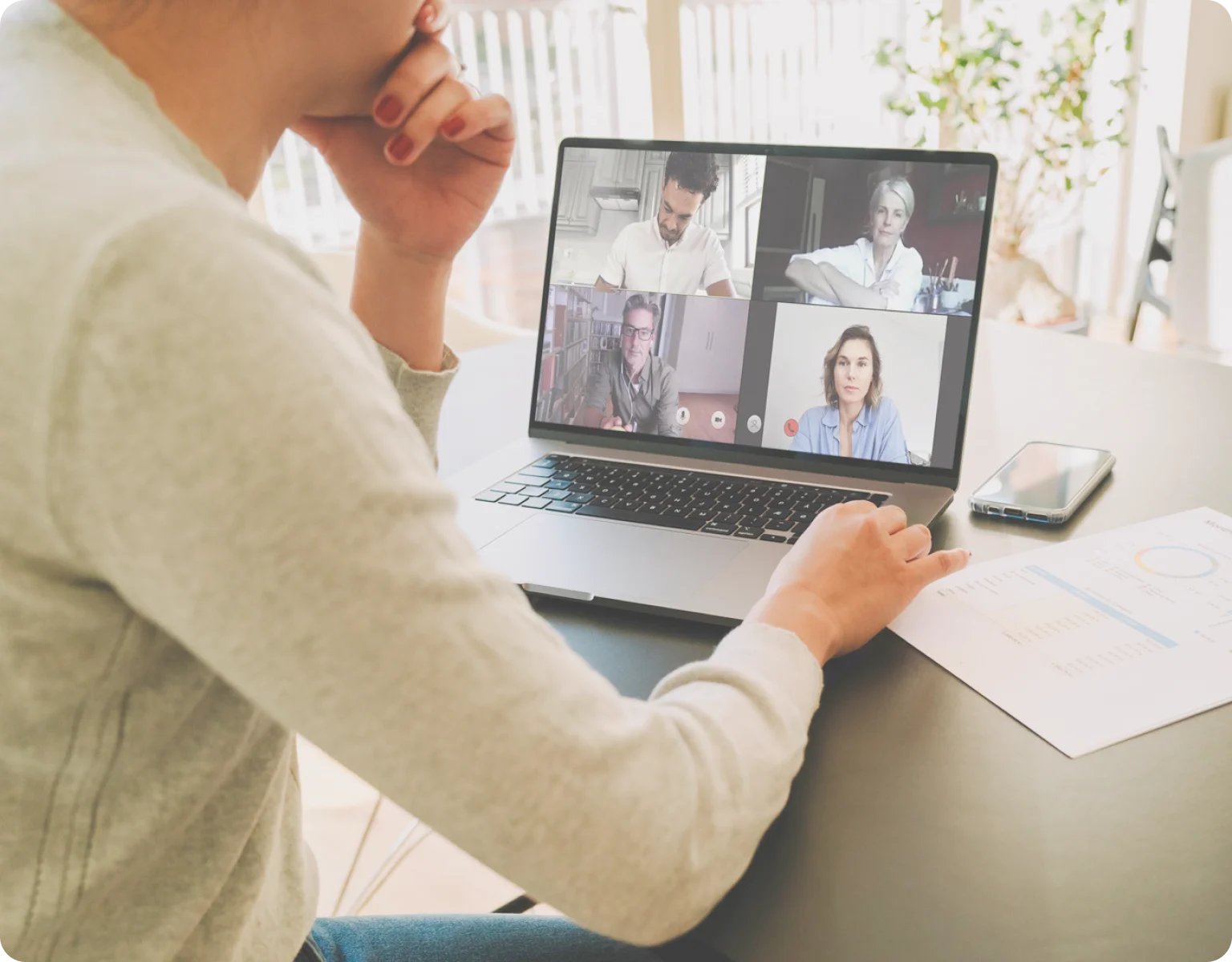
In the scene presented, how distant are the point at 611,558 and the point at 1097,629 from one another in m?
0.38

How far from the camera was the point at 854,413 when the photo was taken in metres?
1.04

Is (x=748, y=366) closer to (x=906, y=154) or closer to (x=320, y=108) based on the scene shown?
(x=906, y=154)

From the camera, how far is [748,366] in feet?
3.52

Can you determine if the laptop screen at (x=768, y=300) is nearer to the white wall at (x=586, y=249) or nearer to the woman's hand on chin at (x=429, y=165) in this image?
the white wall at (x=586, y=249)

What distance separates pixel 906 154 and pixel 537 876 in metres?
0.81

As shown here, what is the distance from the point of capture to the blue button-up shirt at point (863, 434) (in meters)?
1.02

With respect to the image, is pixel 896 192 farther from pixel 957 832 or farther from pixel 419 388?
pixel 957 832

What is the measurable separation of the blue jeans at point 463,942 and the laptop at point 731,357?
0.93ft

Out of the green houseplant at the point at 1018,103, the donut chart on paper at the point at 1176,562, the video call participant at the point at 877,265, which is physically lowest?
the donut chart on paper at the point at 1176,562

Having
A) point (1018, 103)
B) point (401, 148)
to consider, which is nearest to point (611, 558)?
point (401, 148)

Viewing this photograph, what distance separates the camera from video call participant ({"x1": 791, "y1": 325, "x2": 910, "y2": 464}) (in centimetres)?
102

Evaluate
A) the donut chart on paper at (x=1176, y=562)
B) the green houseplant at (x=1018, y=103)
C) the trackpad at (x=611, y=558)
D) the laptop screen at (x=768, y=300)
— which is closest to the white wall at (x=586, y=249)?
the laptop screen at (x=768, y=300)

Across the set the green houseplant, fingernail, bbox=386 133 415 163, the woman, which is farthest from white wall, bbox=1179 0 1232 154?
the woman

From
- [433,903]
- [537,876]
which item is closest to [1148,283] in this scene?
[433,903]
